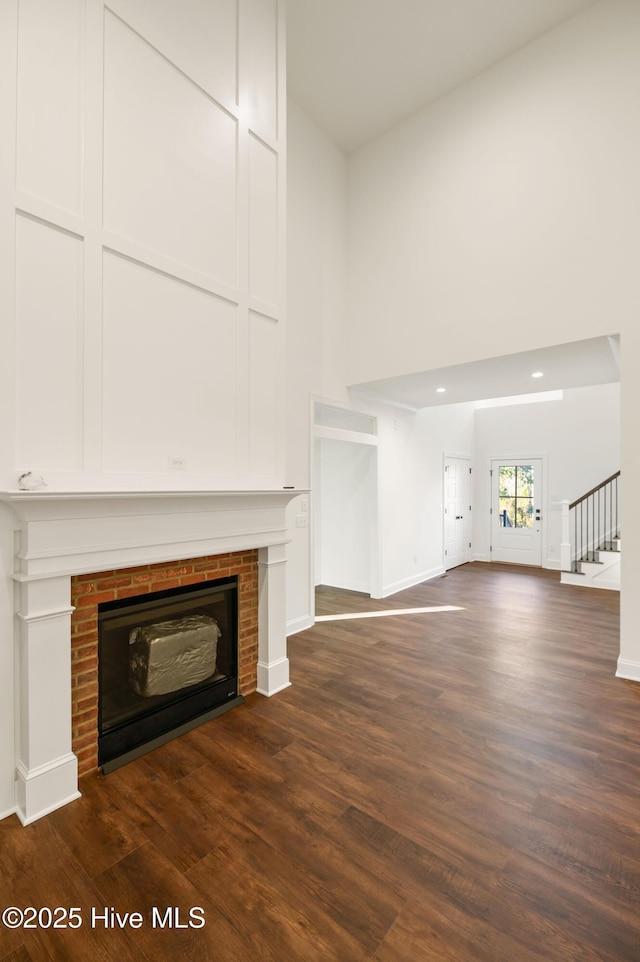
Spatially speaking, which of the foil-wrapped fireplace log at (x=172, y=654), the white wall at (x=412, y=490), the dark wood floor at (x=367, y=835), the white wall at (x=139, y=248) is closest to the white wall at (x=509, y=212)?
the white wall at (x=412, y=490)

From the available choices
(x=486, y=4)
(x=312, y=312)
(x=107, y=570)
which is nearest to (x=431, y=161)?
(x=486, y=4)

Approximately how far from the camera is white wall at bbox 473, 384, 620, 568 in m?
7.38

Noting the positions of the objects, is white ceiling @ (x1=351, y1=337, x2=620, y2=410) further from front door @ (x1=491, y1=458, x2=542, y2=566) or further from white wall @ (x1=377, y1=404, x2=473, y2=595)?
front door @ (x1=491, y1=458, x2=542, y2=566)

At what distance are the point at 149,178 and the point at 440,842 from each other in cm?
365

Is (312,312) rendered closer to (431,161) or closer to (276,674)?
(431,161)

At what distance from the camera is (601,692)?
3156mm

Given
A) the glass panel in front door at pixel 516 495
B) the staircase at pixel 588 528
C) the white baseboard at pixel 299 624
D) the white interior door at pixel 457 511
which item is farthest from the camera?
the glass panel in front door at pixel 516 495

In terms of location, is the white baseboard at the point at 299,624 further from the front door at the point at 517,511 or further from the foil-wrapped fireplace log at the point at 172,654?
the front door at the point at 517,511

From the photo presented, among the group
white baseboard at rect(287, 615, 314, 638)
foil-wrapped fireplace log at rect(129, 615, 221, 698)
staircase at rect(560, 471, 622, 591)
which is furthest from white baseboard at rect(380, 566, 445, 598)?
foil-wrapped fireplace log at rect(129, 615, 221, 698)

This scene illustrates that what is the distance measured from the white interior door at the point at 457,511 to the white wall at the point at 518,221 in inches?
137

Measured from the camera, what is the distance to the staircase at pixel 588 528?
6.67 metres

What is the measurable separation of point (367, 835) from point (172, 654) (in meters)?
1.46

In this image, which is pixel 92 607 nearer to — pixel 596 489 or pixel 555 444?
pixel 596 489

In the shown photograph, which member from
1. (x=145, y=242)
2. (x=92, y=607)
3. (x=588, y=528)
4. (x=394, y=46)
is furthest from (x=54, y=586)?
(x=588, y=528)
